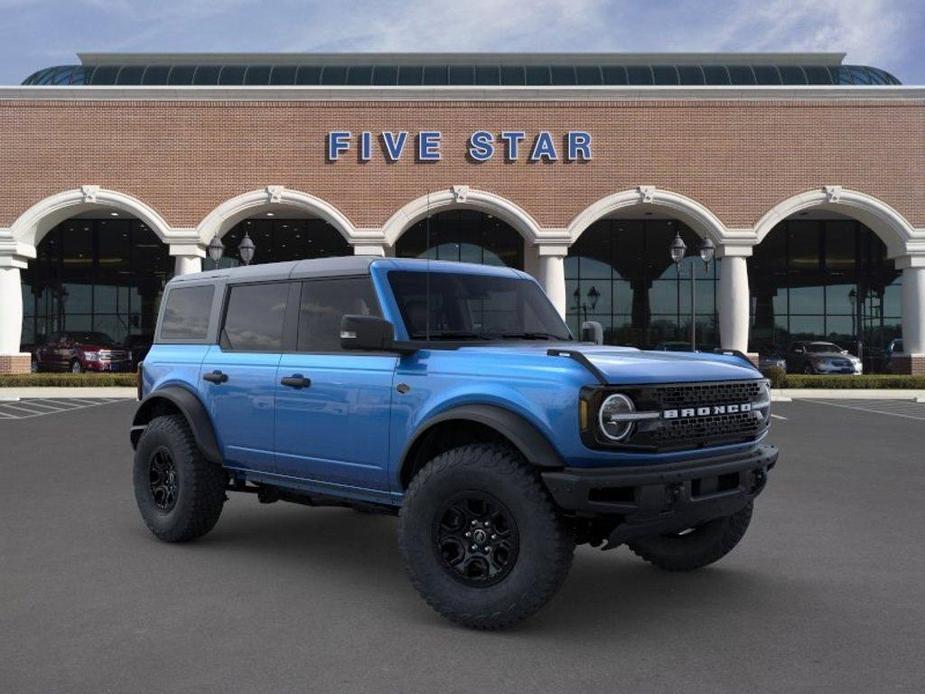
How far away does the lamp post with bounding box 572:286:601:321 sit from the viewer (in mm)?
37719

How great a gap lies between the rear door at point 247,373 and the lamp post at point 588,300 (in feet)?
105

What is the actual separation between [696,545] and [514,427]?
2.04m

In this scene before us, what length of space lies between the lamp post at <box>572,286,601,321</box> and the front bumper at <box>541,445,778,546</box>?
33.2 m

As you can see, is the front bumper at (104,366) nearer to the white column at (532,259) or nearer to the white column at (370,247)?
the white column at (370,247)

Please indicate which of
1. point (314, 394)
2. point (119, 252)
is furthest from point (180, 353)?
point (119, 252)

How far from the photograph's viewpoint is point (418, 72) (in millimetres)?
34719

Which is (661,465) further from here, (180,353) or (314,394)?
A: (180,353)

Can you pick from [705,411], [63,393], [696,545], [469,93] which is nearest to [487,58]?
[469,93]

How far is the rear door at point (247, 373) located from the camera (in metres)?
5.99

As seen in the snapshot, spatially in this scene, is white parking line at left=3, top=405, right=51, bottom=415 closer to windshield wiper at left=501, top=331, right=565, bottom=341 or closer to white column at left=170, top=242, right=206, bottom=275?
white column at left=170, top=242, right=206, bottom=275

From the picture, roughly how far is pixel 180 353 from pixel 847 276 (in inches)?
1505

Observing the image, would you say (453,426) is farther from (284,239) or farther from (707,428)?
(284,239)

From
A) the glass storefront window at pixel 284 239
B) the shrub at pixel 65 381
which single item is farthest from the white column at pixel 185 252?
the glass storefront window at pixel 284 239

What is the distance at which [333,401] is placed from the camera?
18.0 feet
